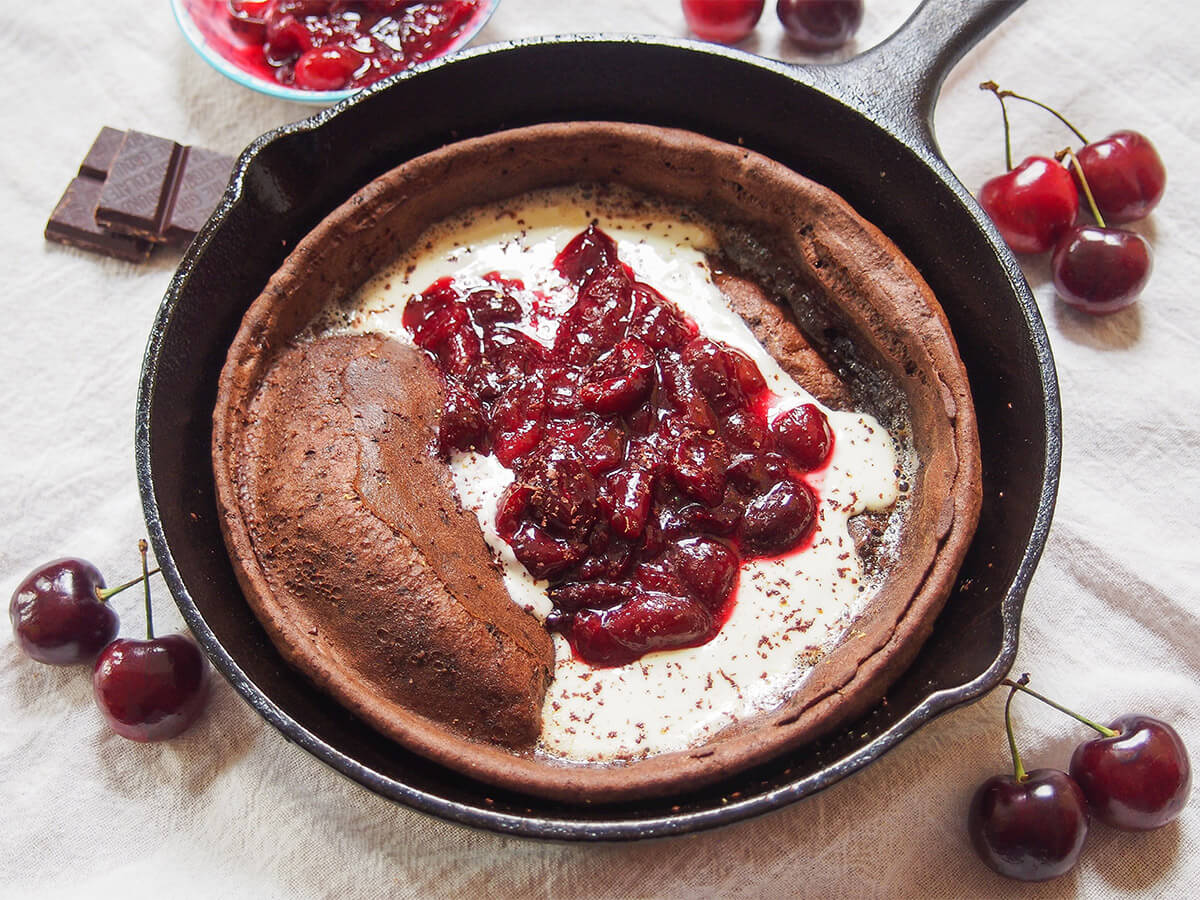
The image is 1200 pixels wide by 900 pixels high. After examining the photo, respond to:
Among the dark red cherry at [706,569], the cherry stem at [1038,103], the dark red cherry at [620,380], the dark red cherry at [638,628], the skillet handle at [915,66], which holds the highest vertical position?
the skillet handle at [915,66]

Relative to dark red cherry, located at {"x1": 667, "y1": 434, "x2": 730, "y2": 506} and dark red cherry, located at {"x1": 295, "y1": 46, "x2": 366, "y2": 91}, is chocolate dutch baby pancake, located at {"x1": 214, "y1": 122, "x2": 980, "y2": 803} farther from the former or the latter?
dark red cherry, located at {"x1": 295, "y1": 46, "x2": 366, "y2": 91}

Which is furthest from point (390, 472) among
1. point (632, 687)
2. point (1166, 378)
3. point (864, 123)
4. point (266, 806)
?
point (1166, 378)

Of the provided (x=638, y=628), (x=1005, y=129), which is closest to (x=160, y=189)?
(x=638, y=628)

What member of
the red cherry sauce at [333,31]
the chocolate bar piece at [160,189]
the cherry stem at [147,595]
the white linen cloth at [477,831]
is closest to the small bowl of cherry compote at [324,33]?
the red cherry sauce at [333,31]

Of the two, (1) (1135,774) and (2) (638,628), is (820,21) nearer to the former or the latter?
(2) (638,628)

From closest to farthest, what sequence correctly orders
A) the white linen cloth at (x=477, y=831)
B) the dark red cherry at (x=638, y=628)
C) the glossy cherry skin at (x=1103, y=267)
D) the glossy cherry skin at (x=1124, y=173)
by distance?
the dark red cherry at (x=638, y=628)
the white linen cloth at (x=477, y=831)
the glossy cherry skin at (x=1103, y=267)
the glossy cherry skin at (x=1124, y=173)

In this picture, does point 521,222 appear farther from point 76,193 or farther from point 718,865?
point 718,865

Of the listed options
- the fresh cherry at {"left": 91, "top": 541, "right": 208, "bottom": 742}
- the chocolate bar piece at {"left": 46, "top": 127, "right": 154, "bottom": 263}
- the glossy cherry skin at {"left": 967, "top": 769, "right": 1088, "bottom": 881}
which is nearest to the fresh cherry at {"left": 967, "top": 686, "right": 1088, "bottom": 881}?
the glossy cherry skin at {"left": 967, "top": 769, "right": 1088, "bottom": 881}

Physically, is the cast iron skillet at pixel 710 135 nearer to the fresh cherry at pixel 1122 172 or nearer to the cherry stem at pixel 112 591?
the cherry stem at pixel 112 591
